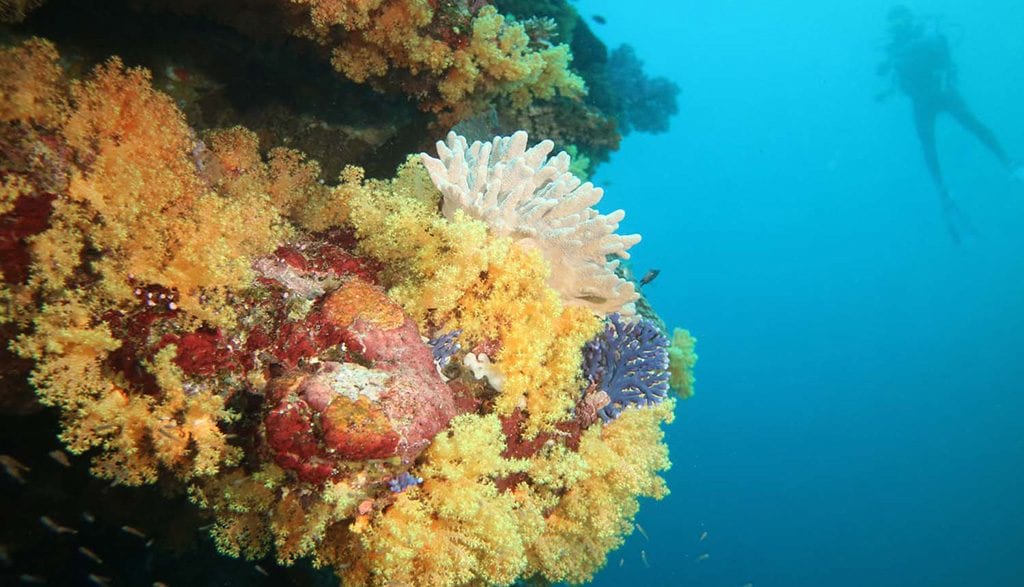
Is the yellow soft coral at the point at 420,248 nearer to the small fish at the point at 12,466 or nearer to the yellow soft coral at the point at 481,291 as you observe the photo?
the yellow soft coral at the point at 481,291

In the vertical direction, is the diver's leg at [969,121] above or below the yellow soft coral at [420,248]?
above

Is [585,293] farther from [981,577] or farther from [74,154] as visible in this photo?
[981,577]

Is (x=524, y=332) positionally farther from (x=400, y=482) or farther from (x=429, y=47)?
(x=429, y=47)

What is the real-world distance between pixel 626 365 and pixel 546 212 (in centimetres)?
116

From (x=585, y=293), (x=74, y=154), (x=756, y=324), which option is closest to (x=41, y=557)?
(x=74, y=154)

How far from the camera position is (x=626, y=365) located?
3.48 m

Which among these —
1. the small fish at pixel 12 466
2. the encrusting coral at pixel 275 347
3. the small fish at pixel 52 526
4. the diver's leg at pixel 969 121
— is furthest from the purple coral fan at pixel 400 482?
the diver's leg at pixel 969 121

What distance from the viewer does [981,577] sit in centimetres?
4938

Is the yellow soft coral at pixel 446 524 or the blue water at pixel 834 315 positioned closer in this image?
the yellow soft coral at pixel 446 524

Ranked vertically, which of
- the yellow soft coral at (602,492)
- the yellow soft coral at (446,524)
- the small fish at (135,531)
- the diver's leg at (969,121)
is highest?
the diver's leg at (969,121)

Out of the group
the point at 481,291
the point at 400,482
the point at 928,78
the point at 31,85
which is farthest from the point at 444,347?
the point at 928,78

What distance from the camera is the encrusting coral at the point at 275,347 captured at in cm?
219

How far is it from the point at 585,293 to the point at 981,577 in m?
69.4

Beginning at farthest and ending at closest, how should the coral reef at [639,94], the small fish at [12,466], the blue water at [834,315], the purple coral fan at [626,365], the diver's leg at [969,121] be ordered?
the blue water at [834,315] → the diver's leg at [969,121] → the coral reef at [639,94] → the small fish at [12,466] → the purple coral fan at [626,365]
